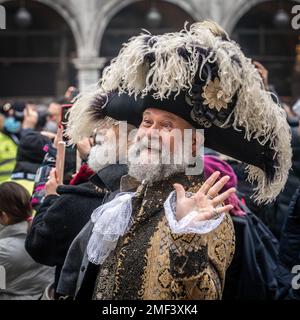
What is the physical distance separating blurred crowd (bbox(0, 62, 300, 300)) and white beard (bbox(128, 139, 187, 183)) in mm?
385

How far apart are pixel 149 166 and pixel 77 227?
69 cm

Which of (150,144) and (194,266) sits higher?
(150,144)

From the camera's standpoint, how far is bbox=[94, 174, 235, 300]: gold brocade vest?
2174 millimetres

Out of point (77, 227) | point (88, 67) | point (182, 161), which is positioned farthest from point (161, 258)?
Answer: point (88, 67)

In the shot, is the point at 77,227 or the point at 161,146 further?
the point at 77,227

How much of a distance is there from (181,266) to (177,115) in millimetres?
542

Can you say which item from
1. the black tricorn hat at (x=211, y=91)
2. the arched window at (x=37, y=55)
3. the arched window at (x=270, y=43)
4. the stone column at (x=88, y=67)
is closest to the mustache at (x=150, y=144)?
the black tricorn hat at (x=211, y=91)

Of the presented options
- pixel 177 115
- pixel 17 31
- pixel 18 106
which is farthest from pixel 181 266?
pixel 17 31

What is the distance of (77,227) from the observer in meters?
2.91

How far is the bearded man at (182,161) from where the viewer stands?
2203 mm

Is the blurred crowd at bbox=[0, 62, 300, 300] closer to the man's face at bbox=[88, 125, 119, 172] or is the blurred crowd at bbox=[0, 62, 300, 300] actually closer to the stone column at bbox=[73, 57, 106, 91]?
the man's face at bbox=[88, 125, 119, 172]

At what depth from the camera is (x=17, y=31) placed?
1515 cm

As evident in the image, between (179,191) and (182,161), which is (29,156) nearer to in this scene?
(182,161)

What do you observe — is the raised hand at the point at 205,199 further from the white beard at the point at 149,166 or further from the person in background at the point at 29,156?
the person in background at the point at 29,156
